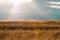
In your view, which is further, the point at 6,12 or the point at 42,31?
the point at 6,12

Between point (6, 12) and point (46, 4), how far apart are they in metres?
0.22

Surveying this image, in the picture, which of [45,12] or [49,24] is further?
[45,12]

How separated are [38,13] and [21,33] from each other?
0.19 m

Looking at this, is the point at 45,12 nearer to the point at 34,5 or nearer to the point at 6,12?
the point at 34,5

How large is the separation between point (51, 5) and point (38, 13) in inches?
3.6

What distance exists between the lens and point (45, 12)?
1.82 feet

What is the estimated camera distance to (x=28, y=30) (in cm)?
41

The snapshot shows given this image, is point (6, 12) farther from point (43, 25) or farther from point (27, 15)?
point (43, 25)

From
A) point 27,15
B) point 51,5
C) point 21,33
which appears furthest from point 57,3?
point 21,33

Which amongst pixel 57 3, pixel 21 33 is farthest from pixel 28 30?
pixel 57 3

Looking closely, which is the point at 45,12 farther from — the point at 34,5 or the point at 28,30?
the point at 28,30

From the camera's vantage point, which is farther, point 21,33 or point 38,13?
point 38,13

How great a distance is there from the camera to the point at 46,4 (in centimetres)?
58

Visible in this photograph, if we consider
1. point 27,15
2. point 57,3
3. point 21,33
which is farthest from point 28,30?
point 57,3
